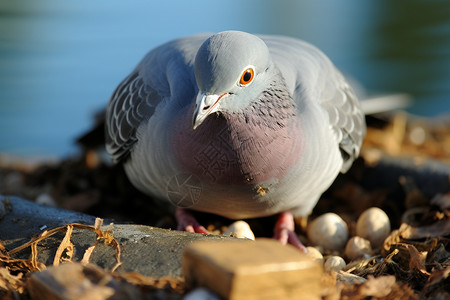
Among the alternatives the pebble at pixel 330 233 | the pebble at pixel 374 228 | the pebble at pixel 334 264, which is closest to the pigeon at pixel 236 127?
the pebble at pixel 330 233

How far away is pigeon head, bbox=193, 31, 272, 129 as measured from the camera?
2768 mm

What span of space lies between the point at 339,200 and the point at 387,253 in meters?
1.16

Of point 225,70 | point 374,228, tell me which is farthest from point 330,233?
point 225,70

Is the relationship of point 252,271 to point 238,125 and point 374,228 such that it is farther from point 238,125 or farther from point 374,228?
point 374,228

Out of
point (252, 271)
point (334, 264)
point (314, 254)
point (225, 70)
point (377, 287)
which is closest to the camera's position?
point (252, 271)

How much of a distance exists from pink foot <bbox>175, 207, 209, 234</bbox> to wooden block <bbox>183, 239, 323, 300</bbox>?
5.64 ft

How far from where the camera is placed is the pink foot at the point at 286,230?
3.70 meters

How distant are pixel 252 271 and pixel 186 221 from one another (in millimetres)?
1997

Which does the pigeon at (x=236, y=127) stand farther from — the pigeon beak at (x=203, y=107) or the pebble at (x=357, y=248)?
the pebble at (x=357, y=248)

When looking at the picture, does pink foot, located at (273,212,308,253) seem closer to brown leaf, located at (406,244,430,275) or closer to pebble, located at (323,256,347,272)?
pebble, located at (323,256,347,272)

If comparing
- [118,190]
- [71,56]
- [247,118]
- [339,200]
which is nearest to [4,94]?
[71,56]

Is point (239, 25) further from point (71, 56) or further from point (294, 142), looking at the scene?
point (294, 142)

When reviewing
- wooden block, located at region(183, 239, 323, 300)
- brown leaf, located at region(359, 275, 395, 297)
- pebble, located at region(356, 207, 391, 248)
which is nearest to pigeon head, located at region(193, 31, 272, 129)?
wooden block, located at region(183, 239, 323, 300)

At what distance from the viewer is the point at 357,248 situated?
336 cm
